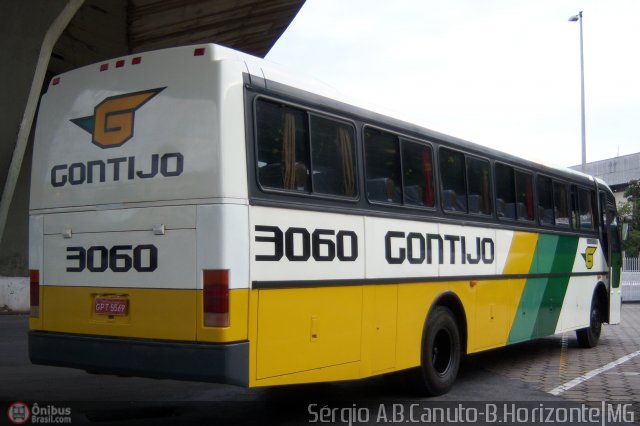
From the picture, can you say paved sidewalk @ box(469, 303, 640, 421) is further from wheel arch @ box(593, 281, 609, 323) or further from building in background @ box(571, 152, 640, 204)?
building in background @ box(571, 152, 640, 204)

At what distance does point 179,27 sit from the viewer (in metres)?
19.2

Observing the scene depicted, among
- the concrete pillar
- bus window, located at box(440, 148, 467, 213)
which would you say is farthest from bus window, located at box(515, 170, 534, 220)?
the concrete pillar

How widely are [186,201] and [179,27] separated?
14.6 metres

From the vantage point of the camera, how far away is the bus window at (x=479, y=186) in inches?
354

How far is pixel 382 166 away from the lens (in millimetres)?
7301

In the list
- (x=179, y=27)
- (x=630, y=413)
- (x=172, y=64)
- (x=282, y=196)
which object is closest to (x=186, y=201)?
(x=282, y=196)

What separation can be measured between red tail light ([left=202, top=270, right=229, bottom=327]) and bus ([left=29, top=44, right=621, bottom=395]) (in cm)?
1

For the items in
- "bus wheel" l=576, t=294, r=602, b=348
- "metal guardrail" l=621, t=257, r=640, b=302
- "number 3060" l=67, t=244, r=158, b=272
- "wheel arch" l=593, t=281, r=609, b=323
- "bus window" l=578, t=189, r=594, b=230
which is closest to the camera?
"number 3060" l=67, t=244, r=158, b=272

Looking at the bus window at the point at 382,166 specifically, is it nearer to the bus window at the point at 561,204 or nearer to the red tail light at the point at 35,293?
the red tail light at the point at 35,293

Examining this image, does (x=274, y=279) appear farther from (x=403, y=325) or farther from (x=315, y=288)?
(x=403, y=325)

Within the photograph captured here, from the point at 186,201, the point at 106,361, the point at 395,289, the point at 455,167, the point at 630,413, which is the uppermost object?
the point at 455,167

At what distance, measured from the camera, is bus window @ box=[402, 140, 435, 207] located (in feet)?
25.3

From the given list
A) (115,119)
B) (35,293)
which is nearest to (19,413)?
(35,293)

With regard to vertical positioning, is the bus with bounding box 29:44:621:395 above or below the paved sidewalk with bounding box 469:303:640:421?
above
